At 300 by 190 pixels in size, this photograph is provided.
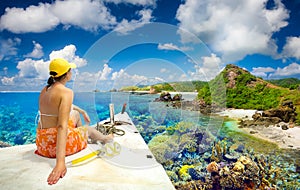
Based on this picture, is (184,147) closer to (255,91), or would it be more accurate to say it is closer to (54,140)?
(54,140)

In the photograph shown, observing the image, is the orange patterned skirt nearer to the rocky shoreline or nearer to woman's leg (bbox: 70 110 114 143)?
woman's leg (bbox: 70 110 114 143)

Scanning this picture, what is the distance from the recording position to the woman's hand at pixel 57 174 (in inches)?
58.1

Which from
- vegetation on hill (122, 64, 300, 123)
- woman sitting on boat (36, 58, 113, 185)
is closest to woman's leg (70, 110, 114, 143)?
woman sitting on boat (36, 58, 113, 185)

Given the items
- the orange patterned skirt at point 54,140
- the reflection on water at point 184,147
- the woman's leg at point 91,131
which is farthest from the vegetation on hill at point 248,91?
the orange patterned skirt at point 54,140

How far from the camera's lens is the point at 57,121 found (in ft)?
Answer: 5.67

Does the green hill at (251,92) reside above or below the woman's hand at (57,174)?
above

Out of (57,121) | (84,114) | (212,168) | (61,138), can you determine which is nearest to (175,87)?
(84,114)

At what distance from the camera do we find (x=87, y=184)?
57.6 inches

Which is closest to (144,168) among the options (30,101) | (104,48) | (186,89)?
(104,48)

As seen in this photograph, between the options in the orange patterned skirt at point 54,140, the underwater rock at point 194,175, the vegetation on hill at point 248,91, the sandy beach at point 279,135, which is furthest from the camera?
the vegetation on hill at point 248,91

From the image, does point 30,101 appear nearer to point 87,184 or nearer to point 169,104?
point 169,104

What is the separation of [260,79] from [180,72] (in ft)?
71.9

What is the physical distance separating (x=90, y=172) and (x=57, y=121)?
0.52m

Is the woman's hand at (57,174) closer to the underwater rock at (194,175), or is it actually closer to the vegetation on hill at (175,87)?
the vegetation on hill at (175,87)
